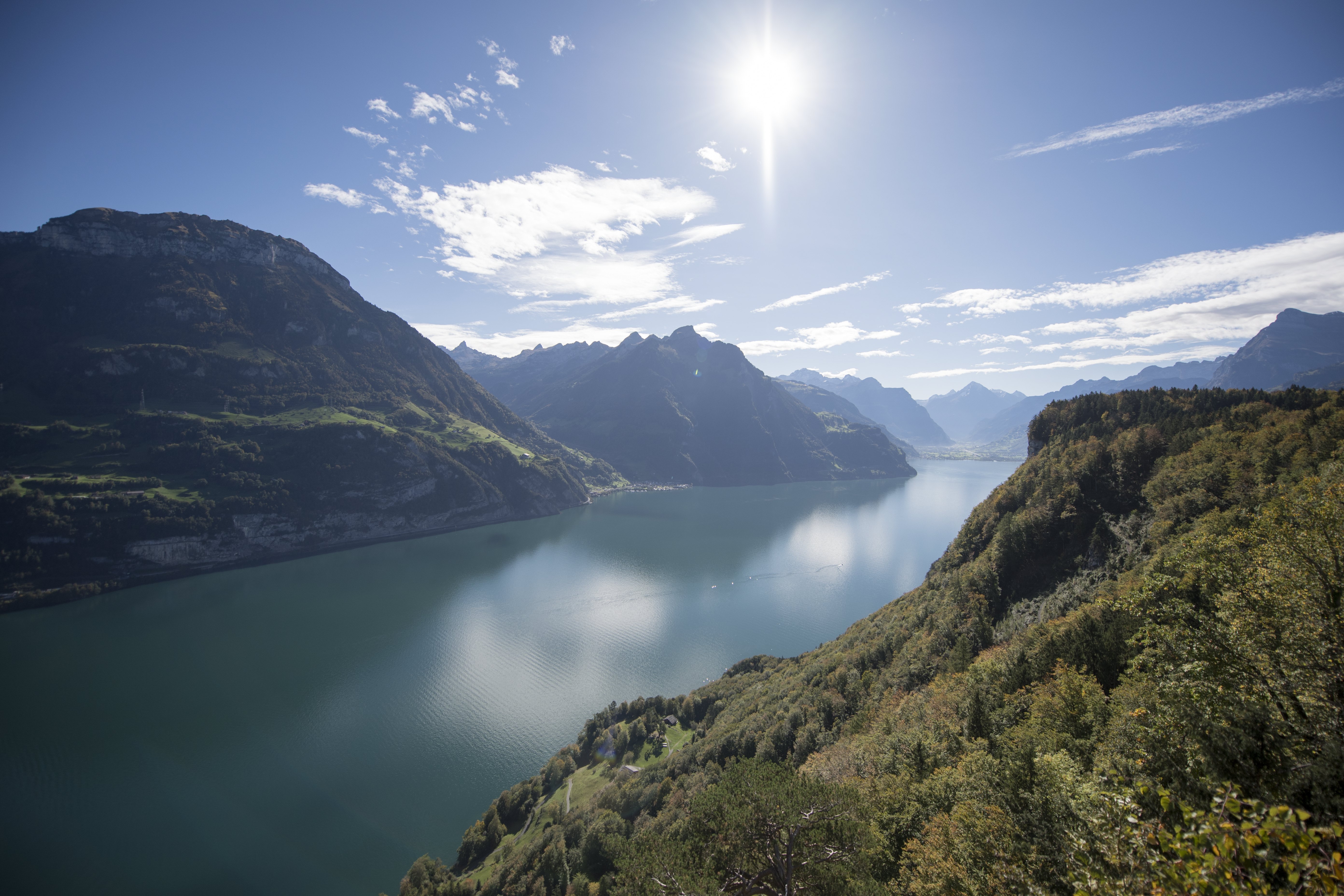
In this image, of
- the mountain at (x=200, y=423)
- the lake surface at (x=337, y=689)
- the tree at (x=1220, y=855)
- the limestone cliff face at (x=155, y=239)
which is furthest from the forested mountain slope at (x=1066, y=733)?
the limestone cliff face at (x=155, y=239)

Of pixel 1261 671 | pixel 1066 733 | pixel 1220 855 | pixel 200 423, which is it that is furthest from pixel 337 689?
pixel 200 423

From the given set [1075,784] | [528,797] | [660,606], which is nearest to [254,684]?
[528,797]

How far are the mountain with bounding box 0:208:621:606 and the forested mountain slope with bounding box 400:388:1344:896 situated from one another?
107m

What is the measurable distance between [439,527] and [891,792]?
14041 centimetres

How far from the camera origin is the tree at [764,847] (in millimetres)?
11195

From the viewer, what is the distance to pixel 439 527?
443 feet

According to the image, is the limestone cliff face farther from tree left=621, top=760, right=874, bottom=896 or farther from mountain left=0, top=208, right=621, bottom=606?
tree left=621, top=760, right=874, bottom=896

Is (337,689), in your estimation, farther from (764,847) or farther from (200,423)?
(200,423)

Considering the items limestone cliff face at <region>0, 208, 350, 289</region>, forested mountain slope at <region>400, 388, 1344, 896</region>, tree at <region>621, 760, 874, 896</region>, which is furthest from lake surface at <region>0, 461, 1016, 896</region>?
limestone cliff face at <region>0, 208, 350, 289</region>

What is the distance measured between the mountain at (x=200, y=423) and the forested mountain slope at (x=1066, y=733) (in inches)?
4226

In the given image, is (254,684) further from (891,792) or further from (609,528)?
(609,528)

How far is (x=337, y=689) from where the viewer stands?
49500mm

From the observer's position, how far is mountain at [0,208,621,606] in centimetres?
9131

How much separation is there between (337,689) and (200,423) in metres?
112
